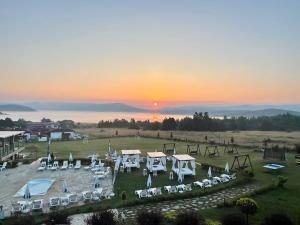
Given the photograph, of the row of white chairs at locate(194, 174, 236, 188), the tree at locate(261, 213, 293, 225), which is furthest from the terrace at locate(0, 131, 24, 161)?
the tree at locate(261, 213, 293, 225)

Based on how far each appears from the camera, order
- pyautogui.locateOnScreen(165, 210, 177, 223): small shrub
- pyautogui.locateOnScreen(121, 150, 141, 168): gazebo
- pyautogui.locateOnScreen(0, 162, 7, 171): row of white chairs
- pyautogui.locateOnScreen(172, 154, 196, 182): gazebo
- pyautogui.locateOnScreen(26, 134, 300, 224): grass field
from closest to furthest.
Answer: pyautogui.locateOnScreen(165, 210, 177, 223): small shrub
pyautogui.locateOnScreen(26, 134, 300, 224): grass field
pyautogui.locateOnScreen(172, 154, 196, 182): gazebo
pyautogui.locateOnScreen(121, 150, 141, 168): gazebo
pyautogui.locateOnScreen(0, 162, 7, 171): row of white chairs

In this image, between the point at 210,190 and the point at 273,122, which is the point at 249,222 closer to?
the point at 210,190

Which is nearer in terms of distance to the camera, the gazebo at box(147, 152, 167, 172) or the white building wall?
the gazebo at box(147, 152, 167, 172)

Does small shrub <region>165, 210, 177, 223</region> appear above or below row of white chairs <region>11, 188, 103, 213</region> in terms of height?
above

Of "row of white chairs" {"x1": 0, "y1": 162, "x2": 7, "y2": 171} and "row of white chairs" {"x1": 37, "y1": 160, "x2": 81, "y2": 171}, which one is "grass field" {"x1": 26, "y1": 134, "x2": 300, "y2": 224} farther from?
"row of white chairs" {"x1": 0, "y1": 162, "x2": 7, "y2": 171}

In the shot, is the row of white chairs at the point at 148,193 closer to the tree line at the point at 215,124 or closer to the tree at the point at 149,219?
the tree at the point at 149,219

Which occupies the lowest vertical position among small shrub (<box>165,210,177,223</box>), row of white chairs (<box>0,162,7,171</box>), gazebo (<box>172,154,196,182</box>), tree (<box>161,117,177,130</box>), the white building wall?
small shrub (<box>165,210,177,223</box>)

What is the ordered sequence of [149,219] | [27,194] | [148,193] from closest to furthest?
[149,219]
[148,193]
[27,194]

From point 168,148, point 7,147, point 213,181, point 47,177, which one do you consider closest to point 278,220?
point 213,181

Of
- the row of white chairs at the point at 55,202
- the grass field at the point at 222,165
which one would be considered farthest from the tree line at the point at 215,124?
the row of white chairs at the point at 55,202

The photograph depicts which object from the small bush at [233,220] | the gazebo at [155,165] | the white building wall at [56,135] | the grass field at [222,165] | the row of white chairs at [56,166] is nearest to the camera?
the small bush at [233,220]

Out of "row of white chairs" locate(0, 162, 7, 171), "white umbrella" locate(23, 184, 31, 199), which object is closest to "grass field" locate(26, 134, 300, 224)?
"white umbrella" locate(23, 184, 31, 199)

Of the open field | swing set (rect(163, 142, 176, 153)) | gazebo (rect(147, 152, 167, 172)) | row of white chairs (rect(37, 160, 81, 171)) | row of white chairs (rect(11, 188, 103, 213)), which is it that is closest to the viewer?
row of white chairs (rect(11, 188, 103, 213))

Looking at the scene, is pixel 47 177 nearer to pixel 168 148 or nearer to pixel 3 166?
pixel 3 166
